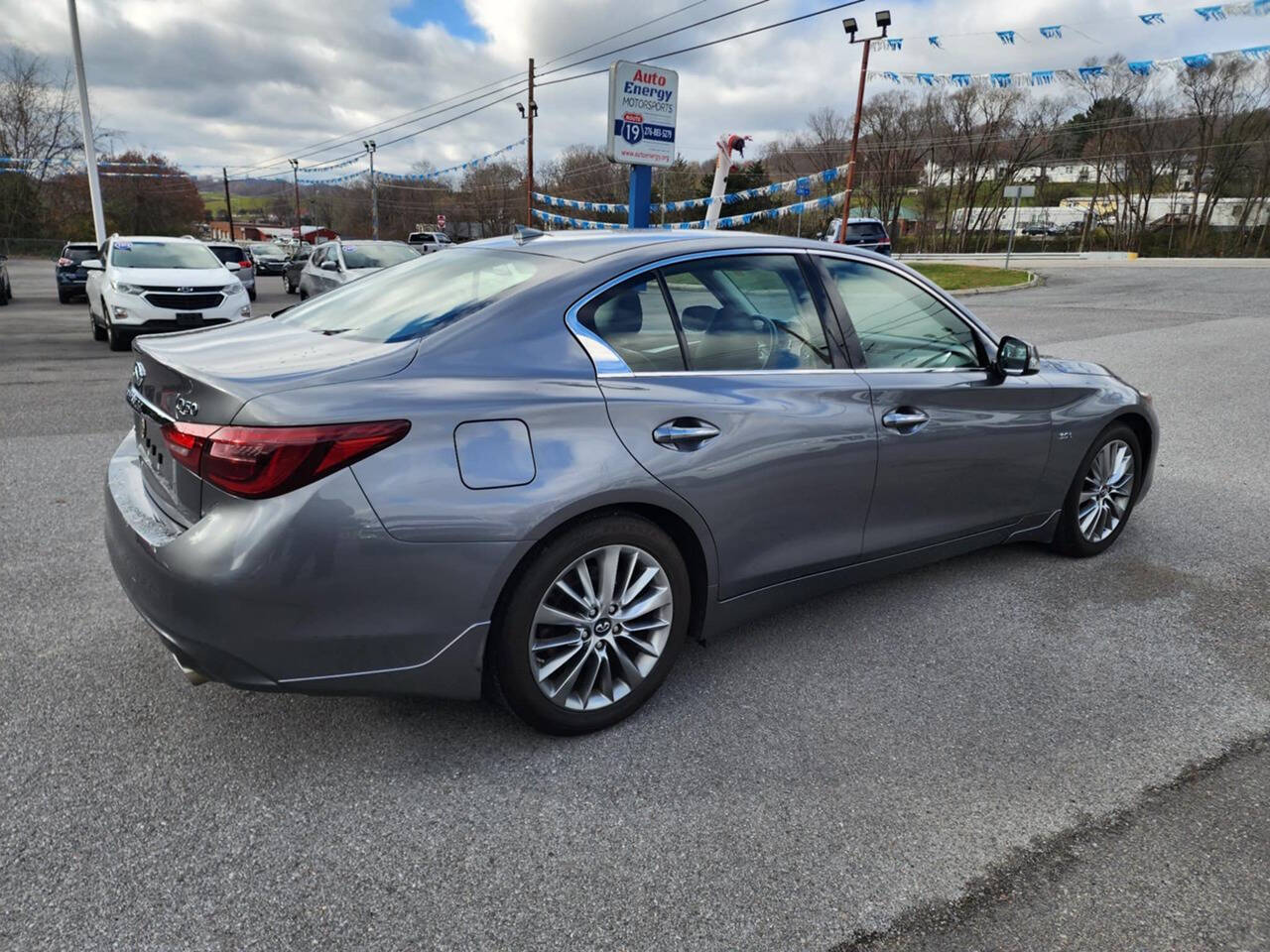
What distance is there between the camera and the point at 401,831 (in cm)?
237

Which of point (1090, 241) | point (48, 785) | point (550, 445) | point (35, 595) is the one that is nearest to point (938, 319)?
point (550, 445)

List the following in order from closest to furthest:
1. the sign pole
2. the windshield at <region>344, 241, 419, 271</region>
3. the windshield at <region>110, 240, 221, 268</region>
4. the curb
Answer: the windshield at <region>110, 240, 221, 268</region>
the sign pole
the windshield at <region>344, 241, 419, 271</region>
the curb

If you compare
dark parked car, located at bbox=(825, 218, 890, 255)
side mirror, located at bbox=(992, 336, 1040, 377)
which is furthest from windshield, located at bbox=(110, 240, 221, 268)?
dark parked car, located at bbox=(825, 218, 890, 255)

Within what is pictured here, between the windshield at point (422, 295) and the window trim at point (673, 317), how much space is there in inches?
7.6

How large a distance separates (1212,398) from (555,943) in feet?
31.2

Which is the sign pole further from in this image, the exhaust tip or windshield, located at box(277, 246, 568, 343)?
the exhaust tip

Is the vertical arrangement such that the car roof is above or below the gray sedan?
above

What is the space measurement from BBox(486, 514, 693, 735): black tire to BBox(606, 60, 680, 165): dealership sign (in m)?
11.8

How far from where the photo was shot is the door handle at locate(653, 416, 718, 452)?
2.79 m

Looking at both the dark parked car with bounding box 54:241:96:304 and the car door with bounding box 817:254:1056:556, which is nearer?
the car door with bounding box 817:254:1056:556

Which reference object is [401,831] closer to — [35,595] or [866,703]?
[866,703]

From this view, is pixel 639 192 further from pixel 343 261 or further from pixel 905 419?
pixel 905 419

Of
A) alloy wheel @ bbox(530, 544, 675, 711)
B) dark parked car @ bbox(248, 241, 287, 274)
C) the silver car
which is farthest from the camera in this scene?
dark parked car @ bbox(248, 241, 287, 274)

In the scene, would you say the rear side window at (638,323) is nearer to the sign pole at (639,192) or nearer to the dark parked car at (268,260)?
the sign pole at (639,192)
